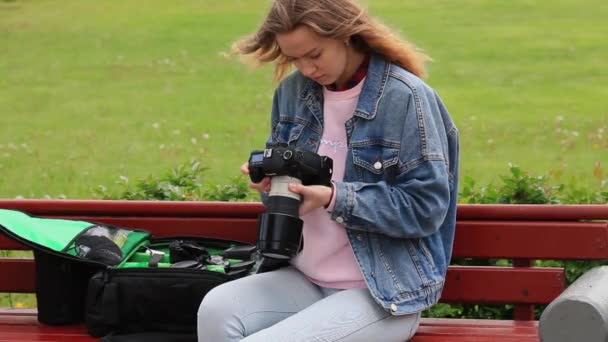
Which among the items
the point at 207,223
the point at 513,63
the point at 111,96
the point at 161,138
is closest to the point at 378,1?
the point at 513,63

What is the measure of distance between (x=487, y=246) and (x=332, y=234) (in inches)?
30.7

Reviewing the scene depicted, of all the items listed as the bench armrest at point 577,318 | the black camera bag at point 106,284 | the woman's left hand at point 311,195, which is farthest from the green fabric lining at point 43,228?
the bench armrest at point 577,318

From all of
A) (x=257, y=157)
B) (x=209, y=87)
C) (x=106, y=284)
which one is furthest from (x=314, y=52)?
(x=209, y=87)

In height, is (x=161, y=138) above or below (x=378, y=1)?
below

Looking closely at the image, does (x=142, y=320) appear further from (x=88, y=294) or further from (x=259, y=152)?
(x=259, y=152)

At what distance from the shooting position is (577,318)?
3199 millimetres

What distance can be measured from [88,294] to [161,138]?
5.83 meters

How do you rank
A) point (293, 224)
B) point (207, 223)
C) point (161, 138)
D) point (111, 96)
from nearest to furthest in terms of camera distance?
point (293, 224)
point (207, 223)
point (161, 138)
point (111, 96)

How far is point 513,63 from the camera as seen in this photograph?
40.8ft

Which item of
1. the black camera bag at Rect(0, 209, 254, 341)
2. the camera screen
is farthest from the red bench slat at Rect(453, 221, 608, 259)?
the camera screen

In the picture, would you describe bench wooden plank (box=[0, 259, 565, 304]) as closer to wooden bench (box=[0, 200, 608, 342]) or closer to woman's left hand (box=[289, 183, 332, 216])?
wooden bench (box=[0, 200, 608, 342])

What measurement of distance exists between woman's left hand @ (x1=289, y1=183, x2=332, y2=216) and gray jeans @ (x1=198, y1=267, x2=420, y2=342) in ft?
1.02

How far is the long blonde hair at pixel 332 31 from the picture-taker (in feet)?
11.8

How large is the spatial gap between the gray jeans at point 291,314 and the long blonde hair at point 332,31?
75cm
